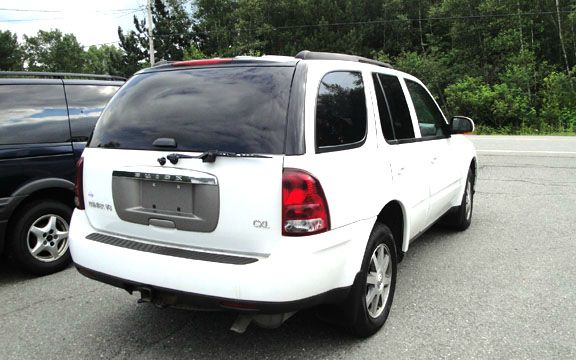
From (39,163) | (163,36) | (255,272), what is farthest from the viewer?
(163,36)

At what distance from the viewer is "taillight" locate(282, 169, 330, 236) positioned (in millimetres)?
2523

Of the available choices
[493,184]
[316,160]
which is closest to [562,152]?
[493,184]

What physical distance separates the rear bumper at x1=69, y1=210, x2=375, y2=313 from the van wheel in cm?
13

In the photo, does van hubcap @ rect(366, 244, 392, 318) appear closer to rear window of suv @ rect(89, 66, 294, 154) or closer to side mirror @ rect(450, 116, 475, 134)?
rear window of suv @ rect(89, 66, 294, 154)

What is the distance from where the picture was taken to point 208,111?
2797mm

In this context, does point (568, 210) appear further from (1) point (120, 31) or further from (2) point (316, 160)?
(1) point (120, 31)

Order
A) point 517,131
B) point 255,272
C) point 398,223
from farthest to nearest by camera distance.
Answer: point 517,131 → point 398,223 → point 255,272

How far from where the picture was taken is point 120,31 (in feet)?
168

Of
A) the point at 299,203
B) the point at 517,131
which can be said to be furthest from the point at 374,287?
the point at 517,131

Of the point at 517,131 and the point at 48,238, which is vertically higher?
Result: the point at 48,238

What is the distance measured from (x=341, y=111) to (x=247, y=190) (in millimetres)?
863

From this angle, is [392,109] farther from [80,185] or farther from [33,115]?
[33,115]

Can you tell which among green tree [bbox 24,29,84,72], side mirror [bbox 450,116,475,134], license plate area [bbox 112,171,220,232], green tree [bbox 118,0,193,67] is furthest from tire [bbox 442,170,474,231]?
green tree [bbox 24,29,84,72]

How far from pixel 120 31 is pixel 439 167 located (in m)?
52.8
